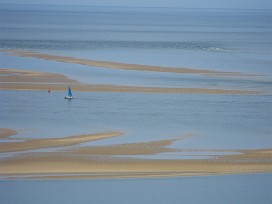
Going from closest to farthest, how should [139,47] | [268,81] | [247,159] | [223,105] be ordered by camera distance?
[247,159] → [223,105] → [268,81] → [139,47]

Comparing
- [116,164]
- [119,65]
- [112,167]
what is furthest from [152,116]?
[119,65]

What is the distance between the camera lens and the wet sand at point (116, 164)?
14.7 meters

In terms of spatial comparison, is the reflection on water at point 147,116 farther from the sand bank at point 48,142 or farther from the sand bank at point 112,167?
the sand bank at point 112,167

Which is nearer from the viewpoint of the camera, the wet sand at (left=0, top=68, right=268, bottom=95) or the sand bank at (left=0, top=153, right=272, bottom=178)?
the sand bank at (left=0, top=153, right=272, bottom=178)

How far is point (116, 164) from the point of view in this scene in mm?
15359

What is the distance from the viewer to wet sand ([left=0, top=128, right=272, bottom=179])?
14.7 m

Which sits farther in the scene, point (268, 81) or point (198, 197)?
point (268, 81)

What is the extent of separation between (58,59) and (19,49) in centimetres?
563

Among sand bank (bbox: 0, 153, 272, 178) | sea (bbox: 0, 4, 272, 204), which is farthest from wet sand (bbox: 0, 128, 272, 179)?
sea (bbox: 0, 4, 272, 204)

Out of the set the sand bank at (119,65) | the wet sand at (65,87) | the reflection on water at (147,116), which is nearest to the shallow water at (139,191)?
the reflection on water at (147,116)

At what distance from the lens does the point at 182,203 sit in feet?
43.2

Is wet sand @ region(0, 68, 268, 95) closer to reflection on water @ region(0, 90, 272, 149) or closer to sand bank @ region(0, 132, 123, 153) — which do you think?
reflection on water @ region(0, 90, 272, 149)

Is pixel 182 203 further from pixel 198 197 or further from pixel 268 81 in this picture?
pixel 268 81

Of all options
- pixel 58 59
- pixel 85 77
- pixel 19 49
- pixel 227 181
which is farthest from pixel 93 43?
pixel 227 181
